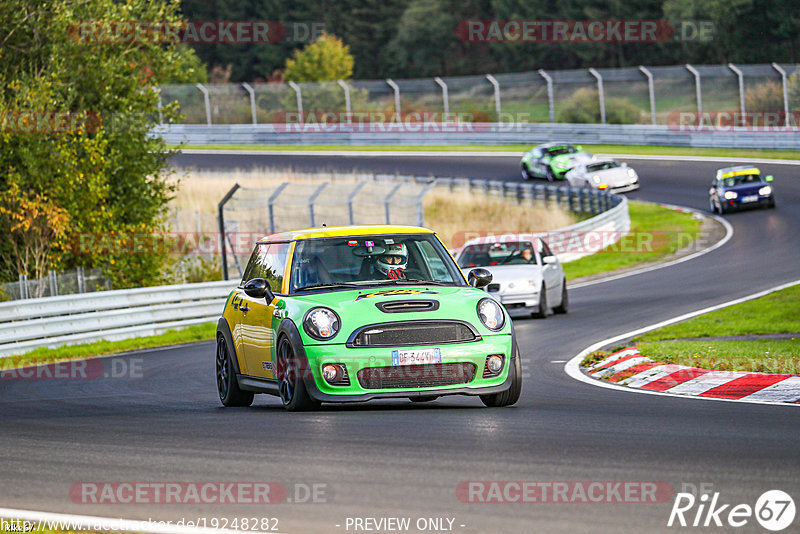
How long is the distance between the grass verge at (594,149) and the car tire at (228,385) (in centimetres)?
3879

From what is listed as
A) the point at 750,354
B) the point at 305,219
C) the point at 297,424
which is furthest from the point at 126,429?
the point at 305,219

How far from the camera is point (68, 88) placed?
24.0 m

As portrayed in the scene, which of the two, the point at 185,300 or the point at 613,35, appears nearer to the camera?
the point at 185,300

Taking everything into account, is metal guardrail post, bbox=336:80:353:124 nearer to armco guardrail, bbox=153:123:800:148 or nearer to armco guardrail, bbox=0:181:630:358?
armco guardrail, bbox=153:123:800:148

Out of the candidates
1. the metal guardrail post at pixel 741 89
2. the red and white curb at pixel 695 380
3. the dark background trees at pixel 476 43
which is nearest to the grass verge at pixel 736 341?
the red and white curb at pixel 695 380

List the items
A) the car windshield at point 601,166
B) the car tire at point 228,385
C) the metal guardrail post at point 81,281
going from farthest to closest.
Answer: the car windshield at point 601,166, the metal guardrail post at point 81,281, the car tire at point 228,385

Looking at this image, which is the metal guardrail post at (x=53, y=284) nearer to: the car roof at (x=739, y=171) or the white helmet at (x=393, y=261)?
the white helmet at (x=393, y=261)

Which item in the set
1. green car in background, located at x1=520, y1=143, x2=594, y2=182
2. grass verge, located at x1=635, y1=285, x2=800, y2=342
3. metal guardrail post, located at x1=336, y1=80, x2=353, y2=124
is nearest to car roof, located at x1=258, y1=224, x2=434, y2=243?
grass verge, located at x1=635, y1=285, x2=800, y2=342

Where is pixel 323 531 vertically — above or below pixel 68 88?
below

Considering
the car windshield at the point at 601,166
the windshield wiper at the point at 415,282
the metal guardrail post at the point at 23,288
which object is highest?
the windshield wiper at the point at 415,282

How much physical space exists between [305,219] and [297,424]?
2823 cm

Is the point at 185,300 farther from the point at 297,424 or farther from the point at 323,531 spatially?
the point at 323,531

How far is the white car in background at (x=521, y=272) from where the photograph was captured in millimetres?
20141

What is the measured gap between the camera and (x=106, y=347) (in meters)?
19.8
